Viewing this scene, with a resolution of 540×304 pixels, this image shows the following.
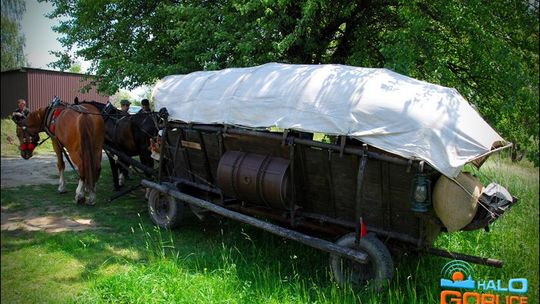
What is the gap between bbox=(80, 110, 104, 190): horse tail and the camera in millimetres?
6719

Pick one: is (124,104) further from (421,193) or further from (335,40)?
(421,193)

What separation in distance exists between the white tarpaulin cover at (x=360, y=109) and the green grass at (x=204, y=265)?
52.4 inches

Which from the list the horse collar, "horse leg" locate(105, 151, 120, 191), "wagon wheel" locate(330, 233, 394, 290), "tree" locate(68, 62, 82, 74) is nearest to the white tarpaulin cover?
"wagon wheel" locate(330, 233, 394, 290)

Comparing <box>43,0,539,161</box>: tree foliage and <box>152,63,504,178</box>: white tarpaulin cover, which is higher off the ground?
<box>43,0,539,161</box>: tree foliage

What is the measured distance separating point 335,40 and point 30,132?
6.12m

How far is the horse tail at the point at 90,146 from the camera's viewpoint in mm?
6719

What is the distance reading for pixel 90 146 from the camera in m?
6.78

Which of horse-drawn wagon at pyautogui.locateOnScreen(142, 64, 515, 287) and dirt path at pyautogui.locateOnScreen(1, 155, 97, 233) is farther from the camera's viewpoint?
dirt path at pyautogui.locateOnScreen(1, 155, 97, 233)

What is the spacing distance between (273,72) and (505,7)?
3784mm

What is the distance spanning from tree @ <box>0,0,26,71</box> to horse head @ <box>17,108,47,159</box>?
171 inches

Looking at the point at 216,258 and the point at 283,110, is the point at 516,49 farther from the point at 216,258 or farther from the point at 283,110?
the point at 216,258

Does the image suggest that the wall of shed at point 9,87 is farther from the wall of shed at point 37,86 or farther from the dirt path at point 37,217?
the dirt path at point 37,217

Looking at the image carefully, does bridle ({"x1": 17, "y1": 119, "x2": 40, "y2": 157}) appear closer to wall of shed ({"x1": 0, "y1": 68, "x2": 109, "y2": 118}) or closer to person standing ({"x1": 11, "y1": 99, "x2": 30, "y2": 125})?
wall of shed ({"x1": 0, "y1": 68, "x2": 109, "y2": 118})

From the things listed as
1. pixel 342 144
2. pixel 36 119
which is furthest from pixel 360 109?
pixel 36 119
